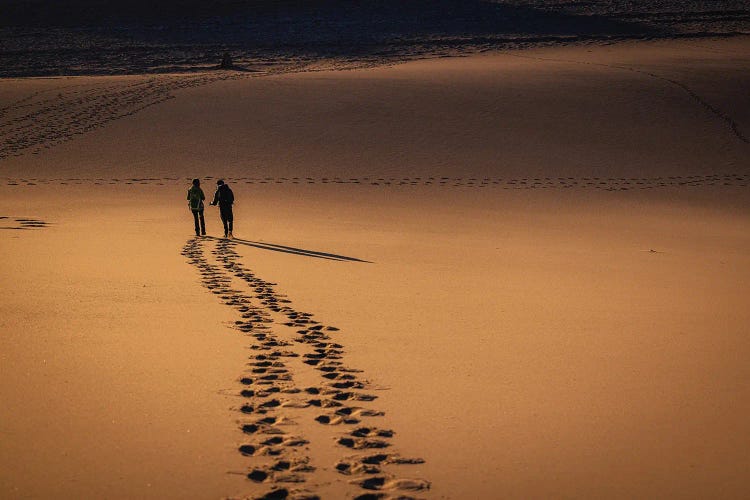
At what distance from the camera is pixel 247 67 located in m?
34.1

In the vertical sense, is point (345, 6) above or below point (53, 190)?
above

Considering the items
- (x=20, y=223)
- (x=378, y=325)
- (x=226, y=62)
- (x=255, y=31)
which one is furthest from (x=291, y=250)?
(x=255, y=31)

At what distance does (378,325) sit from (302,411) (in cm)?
225

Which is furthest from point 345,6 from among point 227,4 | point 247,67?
point 247,67

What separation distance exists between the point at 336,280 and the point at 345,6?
3786 cm

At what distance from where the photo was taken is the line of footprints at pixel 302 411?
13.2ft

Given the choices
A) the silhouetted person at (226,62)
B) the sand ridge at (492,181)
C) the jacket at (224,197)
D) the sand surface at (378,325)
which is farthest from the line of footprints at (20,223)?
the silhouetted person at (226,62)

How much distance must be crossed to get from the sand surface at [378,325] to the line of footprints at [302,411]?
2 centimetres

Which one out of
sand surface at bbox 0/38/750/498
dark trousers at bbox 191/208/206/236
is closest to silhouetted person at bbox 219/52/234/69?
sand surface at bbox 0/38/750/498

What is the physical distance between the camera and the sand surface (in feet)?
13.9

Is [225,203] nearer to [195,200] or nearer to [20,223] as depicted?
[195,200]

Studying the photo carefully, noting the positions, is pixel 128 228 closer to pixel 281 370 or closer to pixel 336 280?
pixel 336 280

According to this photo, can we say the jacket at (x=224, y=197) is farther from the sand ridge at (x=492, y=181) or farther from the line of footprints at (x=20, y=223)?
the sand ridge at (x=492, y=181)

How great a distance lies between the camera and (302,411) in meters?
4.85
